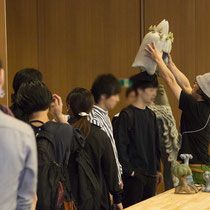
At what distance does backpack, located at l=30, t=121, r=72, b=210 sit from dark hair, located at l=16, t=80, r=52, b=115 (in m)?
0.08

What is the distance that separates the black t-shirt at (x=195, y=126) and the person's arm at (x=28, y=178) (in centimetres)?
159

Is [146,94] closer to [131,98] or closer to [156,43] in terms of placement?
[131,98]

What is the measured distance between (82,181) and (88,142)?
217 millimetres

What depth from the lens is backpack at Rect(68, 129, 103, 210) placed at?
83.6 inches

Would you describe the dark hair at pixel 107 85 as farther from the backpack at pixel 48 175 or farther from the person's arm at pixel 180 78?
the person's arm at pixel 180 78

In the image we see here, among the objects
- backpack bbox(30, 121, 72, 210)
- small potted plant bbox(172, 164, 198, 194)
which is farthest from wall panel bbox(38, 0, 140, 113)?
small potted plant bbox(172, 164, 198, 194)

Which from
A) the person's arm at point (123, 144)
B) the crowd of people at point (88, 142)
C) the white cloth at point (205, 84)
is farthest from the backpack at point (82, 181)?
the white cloth at point (205, 84)

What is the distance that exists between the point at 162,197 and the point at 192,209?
0.91 ft

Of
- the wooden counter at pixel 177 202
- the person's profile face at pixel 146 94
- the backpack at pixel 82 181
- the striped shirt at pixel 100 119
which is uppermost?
the person's profile face at pixel 146 94

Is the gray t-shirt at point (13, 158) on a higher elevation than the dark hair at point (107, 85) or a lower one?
lower

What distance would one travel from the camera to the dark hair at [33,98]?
6.01 ft

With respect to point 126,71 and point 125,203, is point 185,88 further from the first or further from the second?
point 126,71

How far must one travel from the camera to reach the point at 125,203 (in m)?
2.80

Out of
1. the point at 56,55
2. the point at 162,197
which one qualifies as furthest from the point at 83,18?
the point at 162,197
